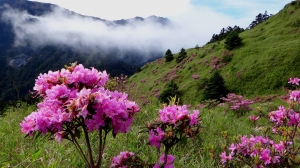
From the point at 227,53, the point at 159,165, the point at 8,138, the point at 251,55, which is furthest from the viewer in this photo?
the point at 227,53

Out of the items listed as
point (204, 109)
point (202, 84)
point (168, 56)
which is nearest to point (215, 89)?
point (202, 84)

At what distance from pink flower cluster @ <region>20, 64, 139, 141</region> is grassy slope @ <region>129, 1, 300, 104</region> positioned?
1747 cm

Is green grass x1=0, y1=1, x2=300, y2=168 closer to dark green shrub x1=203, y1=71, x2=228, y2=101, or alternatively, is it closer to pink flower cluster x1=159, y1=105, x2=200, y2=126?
pink flower cluster x1=159, y1=105, x2=200, y2=126

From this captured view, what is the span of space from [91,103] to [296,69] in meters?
26.7

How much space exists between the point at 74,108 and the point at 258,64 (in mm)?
28688

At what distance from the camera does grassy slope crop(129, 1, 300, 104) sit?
82.0 feet

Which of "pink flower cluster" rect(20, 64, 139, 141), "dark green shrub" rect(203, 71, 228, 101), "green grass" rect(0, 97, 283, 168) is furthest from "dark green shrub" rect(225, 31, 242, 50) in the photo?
"pink flower cluster" rect(20, 64, 139, 141)

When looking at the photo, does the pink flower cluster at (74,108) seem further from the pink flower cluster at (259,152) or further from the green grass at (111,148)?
the pink flower cluster at (259,152)

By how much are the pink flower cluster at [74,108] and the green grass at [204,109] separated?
0.66m

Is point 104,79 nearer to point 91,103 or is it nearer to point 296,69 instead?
point 91,103

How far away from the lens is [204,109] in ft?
30.2

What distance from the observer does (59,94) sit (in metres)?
2.04

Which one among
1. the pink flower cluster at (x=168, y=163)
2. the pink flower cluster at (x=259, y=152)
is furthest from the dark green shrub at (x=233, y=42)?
the pink flower cluster at (x=168, y=163)

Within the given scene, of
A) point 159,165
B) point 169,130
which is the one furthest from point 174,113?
point 159,165
